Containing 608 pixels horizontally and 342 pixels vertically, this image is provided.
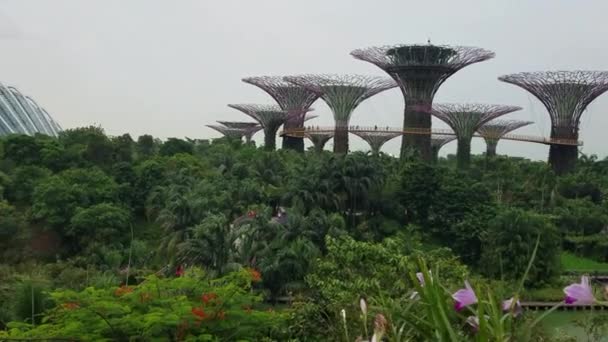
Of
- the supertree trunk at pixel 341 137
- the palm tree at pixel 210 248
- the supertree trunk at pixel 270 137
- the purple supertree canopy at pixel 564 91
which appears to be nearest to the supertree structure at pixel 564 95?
the purple supertree canopy at pixel 564 91

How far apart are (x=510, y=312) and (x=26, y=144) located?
124ft

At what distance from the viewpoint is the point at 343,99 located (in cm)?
4941

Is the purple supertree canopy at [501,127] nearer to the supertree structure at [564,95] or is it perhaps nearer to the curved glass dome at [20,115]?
the supertree structure at [564,95]

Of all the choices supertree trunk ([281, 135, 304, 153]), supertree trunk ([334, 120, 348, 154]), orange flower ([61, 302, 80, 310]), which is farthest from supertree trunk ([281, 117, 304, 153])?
orange flower ([61, 302, 80, 310])

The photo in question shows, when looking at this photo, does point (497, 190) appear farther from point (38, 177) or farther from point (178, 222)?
point (38, 177)

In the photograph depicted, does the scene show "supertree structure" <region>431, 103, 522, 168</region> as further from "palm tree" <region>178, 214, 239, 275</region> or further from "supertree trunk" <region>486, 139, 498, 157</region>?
"palm tree" <region>178, 214, 239, 275</region>

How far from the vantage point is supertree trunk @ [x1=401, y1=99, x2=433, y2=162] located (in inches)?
1832

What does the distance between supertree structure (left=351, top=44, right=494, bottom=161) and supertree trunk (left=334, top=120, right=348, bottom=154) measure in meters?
4.63

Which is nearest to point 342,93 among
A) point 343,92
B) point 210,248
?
point 343,92

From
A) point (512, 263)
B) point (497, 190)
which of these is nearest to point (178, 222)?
point (512, 263)

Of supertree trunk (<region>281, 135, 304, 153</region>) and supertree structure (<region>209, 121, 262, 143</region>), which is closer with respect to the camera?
supertree trunk (<region>281, 135, 304, 153</region>)

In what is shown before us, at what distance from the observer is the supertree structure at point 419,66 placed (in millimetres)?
45031

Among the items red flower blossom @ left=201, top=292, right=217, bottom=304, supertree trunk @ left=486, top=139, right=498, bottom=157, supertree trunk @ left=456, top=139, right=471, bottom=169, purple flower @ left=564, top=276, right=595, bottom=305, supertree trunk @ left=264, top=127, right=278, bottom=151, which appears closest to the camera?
purple flower @ left=564, top=276, right=595, bottom=305

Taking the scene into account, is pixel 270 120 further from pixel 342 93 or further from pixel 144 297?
pixel 144 297
